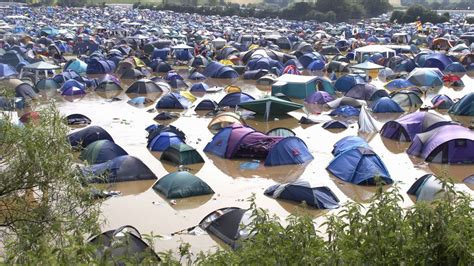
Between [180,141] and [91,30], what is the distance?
49912 mm

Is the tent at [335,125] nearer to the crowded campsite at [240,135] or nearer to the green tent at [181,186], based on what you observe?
the crowded campsite at [240,135]

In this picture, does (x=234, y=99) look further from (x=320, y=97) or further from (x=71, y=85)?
(x=71, y=85)

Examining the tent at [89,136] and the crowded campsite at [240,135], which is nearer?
the crowded campsite at [240,135]

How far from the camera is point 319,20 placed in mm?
89438

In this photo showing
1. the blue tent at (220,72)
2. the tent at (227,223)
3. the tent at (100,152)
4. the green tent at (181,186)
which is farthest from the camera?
the blue tent at (220,72)

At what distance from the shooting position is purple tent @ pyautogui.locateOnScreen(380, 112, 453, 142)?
1825 cm

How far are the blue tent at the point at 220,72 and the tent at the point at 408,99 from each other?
463 inches

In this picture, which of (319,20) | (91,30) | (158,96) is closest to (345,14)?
(319,20)

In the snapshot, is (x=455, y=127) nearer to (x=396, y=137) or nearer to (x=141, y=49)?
(x=396, y=137)

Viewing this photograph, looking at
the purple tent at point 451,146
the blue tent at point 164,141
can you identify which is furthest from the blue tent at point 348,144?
the blue tent at point 164,141

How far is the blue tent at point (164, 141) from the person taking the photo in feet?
57.3

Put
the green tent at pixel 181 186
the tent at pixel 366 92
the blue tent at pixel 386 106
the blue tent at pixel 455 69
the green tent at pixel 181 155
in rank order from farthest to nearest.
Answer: the blue tent at pixel 455 69, the tent at pixel 366 92, the blue tent at pixel 386 106, the green tent at pixel 181 155, the green tent at pixel 181 186

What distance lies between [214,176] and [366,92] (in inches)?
492

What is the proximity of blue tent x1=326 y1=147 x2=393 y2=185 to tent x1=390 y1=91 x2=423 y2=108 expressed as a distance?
9818mm
